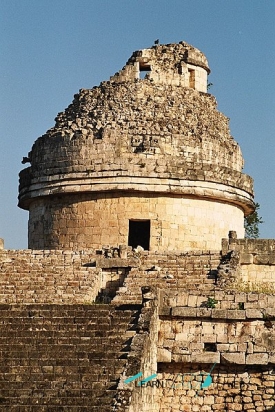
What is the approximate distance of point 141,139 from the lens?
85.6 ft

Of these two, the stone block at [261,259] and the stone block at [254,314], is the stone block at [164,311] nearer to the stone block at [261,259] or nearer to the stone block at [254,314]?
the stone block at [254,314]

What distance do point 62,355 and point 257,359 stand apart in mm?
3778

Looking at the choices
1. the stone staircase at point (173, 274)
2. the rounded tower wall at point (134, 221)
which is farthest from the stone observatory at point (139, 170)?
the stone staircase at point (173, 274)

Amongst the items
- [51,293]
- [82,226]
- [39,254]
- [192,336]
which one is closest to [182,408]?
[192,336]

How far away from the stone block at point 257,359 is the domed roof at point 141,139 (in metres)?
8.61

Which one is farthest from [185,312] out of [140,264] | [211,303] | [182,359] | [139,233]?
[139,233]

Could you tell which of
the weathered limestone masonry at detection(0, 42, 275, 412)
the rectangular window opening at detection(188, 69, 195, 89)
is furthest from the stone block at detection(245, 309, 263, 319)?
the rectangular window opening at detection(188, 69, 195, 89)

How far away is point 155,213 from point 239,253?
382 centimetres

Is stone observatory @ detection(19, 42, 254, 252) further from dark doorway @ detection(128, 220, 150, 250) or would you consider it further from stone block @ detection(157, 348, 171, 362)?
stone block @ detection(157, 348, 171, 362)

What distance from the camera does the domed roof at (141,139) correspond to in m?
25.8

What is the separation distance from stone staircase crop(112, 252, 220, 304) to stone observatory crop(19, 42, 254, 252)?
2.83 meters

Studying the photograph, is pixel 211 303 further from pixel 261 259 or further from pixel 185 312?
pixel 261 259

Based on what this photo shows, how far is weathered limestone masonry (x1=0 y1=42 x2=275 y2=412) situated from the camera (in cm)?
1692

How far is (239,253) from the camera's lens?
22.6 meters
